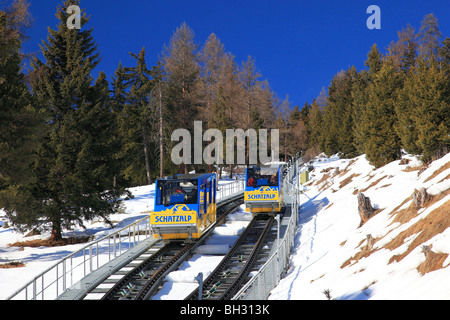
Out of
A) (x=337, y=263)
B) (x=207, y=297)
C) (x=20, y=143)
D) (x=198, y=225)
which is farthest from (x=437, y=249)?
A: (x=20, y=143)

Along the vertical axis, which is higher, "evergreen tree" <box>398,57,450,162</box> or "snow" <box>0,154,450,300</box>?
"evergreen tree" <box>398,57,450,162</box>

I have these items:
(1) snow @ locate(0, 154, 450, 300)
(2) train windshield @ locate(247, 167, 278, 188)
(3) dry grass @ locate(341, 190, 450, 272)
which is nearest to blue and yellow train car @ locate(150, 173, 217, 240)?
(1) snow @ locate(0, 154, 450, 300)

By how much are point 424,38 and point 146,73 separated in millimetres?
37896

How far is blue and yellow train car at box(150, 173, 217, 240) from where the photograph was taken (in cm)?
1808

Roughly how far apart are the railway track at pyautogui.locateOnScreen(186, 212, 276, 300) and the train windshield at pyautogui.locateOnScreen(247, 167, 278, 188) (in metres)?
2.30

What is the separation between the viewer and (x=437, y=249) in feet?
29.1

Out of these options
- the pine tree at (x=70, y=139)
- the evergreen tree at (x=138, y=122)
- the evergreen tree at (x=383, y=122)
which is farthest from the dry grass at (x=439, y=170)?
the evergreen tree at (x=138, y=122)

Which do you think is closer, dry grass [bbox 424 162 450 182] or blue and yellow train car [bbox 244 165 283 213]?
dry grass [bbox 424 162 450 182]

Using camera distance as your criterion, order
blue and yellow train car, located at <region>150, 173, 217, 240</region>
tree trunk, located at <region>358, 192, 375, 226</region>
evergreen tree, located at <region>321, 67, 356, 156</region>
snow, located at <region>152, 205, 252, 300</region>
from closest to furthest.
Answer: snow, located at <region>152, 205, 252, 300</region> → tree trunk, located at <region>358, 192, 375, 226</region> → blue and yellow train car, located at <region>150, 173, 217, 240</region> → evergreen tree, located at <region>321, 67, 356, 156</region>

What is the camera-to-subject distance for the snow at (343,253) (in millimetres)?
8961

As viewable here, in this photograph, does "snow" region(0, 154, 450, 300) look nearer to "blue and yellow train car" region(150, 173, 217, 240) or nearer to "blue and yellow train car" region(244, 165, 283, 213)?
"blue and yellow train car" region(150, 173, 217, 240)

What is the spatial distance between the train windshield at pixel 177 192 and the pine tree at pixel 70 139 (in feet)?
23.2

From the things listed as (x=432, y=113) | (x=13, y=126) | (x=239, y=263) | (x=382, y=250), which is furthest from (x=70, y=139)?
(x=432, y=113)

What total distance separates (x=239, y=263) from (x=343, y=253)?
5.14 m
